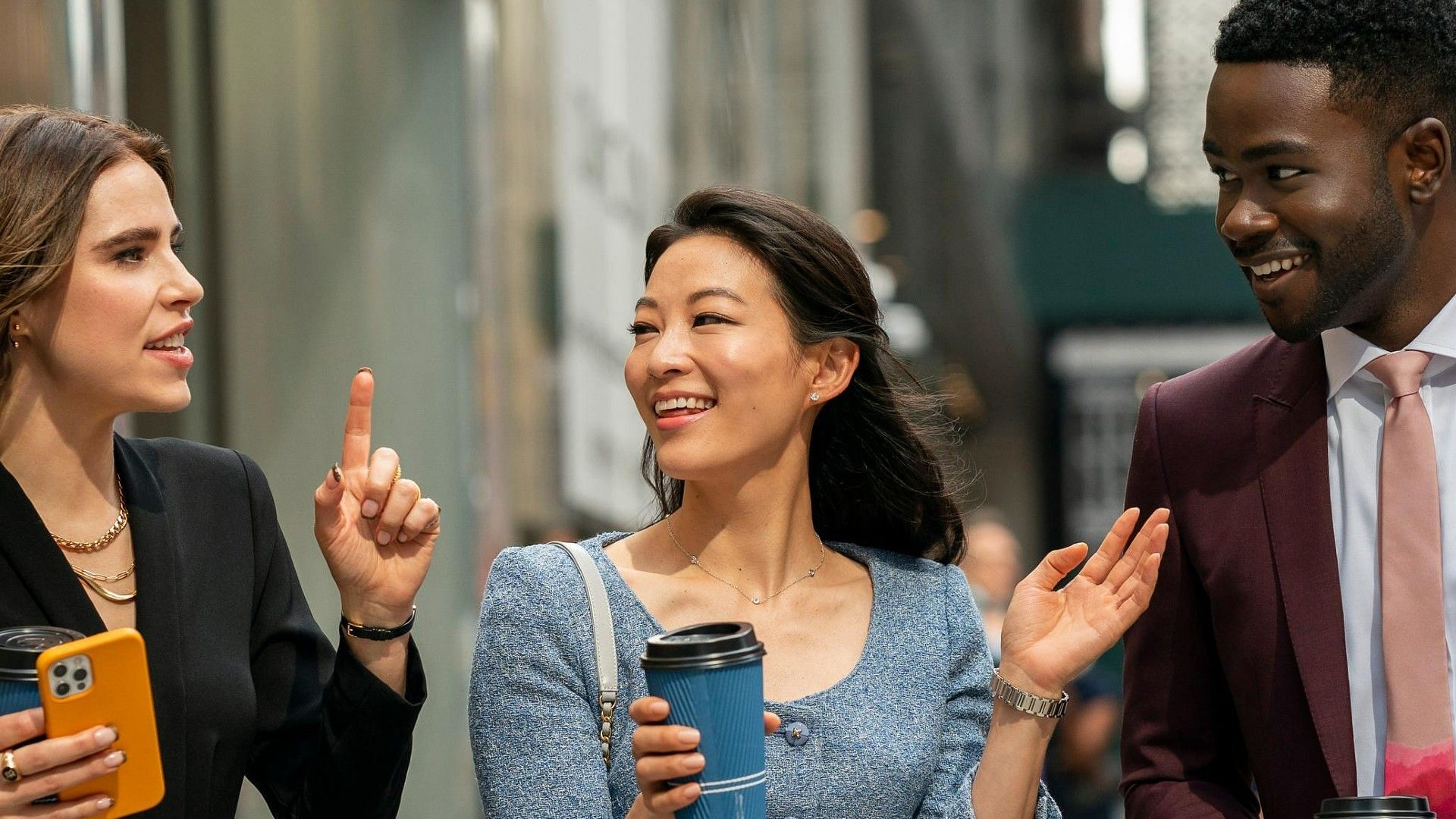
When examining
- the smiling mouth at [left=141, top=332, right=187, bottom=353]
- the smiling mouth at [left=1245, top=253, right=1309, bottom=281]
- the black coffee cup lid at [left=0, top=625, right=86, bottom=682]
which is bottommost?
the black coffee cup lid at [left=0, top=625, right=86, bottom=682]

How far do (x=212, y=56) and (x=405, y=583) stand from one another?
299cm

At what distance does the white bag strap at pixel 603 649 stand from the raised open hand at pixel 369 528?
0.28 m

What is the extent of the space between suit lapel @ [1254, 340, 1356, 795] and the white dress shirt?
0.8 inches

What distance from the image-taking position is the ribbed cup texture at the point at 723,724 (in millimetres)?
2609

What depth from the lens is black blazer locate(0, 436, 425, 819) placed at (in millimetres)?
2980

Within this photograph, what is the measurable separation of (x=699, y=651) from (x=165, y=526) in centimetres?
106

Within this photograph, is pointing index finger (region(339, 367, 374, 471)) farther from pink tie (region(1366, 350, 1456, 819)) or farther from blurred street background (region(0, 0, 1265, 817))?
pink tie (region(1366, 350, 1456, 819))

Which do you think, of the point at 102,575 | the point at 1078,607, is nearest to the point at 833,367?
the point at 1078,607

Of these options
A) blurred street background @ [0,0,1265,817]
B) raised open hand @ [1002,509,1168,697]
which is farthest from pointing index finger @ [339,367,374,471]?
raised open hand @ [1002,509,1168,697]

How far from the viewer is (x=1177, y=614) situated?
332cm

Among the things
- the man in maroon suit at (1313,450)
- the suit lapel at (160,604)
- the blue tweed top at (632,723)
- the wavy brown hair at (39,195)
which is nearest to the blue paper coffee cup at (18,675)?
the suit lapel at (160,604)

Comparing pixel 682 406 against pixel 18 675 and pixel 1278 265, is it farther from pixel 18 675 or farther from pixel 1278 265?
pixel 18 675

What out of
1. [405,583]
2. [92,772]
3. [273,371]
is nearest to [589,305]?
[273,371]

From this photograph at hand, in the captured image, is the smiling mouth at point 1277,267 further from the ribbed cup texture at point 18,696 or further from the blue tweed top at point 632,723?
the ribbed cup texture at point 18,696
